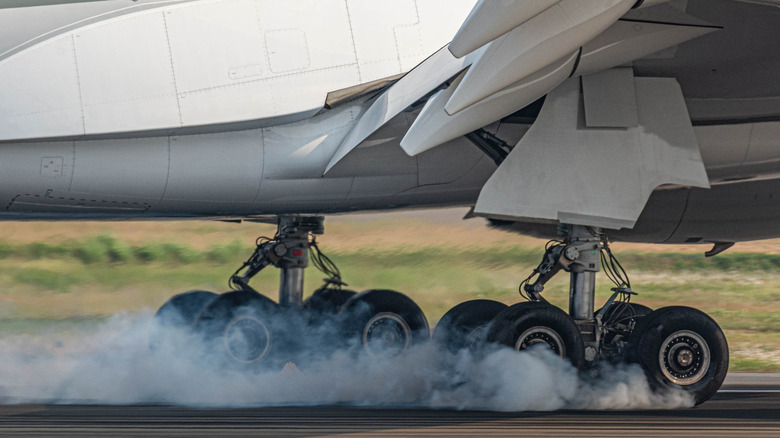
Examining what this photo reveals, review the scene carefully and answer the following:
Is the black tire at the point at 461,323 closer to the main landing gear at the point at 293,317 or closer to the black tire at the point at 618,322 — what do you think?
the main landing gear at the point at 293,317

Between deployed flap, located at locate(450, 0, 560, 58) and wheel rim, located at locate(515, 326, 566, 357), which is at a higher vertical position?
deployed flap, located at locate(450, 0, 560, 58)

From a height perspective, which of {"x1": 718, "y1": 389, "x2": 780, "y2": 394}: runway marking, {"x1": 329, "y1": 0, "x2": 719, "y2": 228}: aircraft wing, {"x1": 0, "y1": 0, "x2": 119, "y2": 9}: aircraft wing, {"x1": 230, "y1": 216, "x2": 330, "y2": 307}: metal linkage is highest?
{"x1": 0, "y1": 0, "x2": 119, "y2": 9}: aircraft wing

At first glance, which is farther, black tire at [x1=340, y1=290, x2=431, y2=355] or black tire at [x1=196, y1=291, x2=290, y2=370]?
black tire at [x1=340, y1=290, x2=431, y2=355]

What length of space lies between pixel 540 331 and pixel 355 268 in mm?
6529

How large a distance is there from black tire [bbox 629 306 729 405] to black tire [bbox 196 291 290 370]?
4.19 metres

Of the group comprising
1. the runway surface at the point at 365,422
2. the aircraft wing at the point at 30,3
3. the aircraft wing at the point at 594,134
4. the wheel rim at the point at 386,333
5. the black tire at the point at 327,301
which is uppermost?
the aircraft wing at the point at 30,3

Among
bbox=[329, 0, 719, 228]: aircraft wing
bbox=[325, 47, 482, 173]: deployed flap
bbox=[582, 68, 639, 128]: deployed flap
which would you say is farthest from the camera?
bbox=[325, 47, 482, 173]: deployed flap

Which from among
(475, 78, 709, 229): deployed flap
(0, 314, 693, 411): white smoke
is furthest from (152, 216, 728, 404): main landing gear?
(475, 78, 709, 229): deployed flap

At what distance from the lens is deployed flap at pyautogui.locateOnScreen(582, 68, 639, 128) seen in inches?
373

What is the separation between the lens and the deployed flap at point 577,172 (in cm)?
948

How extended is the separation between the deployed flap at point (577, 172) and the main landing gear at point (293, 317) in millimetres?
3516

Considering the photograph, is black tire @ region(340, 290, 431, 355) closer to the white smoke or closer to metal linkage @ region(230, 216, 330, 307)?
the white smoke

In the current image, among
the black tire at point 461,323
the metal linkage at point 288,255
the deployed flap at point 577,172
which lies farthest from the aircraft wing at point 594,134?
the metal linkage at point 288,255

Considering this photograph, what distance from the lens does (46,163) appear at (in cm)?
999
